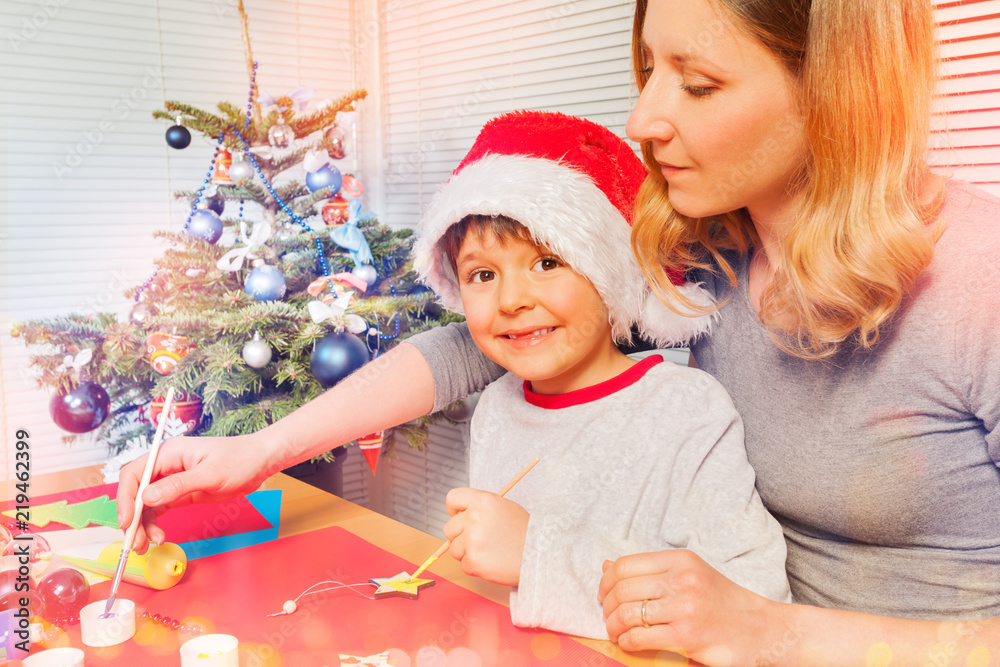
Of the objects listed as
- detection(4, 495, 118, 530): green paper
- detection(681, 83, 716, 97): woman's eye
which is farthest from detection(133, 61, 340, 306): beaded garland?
detection(681, 83, 716, 97): woman's eye

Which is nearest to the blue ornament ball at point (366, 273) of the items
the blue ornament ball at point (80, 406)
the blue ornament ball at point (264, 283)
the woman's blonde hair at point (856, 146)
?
the blue ornament ball at point (264, 283)

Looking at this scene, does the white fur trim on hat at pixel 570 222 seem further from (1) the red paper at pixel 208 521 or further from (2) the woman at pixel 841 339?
(1) the red paper at pixel 208 521

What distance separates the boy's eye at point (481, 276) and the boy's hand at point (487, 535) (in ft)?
0.99

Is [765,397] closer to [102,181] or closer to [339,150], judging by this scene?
[339,150]

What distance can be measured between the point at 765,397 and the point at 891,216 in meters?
0.27

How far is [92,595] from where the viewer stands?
2.76ft

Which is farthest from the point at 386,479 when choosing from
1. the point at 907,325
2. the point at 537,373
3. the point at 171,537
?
the point at 907,325

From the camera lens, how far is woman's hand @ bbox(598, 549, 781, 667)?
0.66 m

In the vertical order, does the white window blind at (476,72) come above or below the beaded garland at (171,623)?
above

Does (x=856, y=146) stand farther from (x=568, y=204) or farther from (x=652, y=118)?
(x=568, y=204)

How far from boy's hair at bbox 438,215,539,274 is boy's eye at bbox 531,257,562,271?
28 millimetres

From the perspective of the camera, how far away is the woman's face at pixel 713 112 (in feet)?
2.52

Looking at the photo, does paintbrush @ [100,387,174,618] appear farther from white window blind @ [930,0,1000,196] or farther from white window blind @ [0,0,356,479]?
white window blind @ [0,0,356,479]

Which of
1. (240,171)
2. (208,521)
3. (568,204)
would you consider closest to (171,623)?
(208,521)
